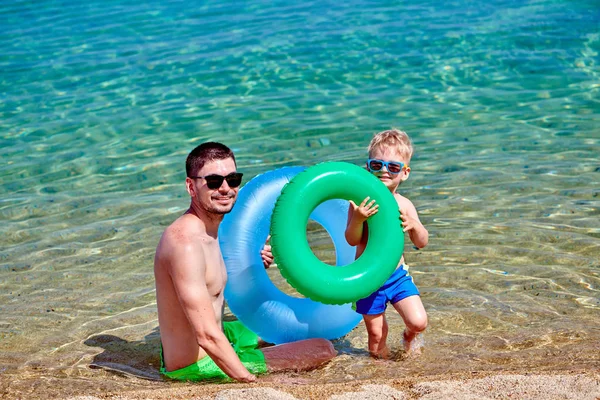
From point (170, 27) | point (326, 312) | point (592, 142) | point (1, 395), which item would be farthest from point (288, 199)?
point (170, 27)

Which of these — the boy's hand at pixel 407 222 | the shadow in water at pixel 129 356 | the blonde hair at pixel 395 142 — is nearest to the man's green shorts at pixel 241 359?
the shadow in water at pixel 129 356

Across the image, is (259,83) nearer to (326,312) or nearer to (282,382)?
(326,312)

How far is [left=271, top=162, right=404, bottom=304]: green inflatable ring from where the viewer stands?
3.92m

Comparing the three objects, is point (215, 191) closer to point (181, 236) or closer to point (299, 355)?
point (181, 236)

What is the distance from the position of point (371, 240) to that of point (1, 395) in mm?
1964

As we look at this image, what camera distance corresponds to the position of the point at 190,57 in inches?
458

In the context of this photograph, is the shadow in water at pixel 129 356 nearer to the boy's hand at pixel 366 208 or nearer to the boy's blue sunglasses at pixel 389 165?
the boy's hand at pixel 366 208

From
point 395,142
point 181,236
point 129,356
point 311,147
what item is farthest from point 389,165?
point 311,147

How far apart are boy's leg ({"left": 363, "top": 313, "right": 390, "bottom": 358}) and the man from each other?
535 millimetres

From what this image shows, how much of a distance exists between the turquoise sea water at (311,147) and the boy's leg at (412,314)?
0.17 metres

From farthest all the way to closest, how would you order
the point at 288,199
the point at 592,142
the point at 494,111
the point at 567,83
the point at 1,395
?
1. the point at 567,83
2. the point at 494,111
3. the point at 592,142
4. the point at 288,199
5. the point at 1,395

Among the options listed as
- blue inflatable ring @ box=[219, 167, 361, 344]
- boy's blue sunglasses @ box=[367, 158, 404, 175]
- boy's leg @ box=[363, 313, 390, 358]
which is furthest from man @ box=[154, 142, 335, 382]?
A: boy's blue sunglasses @ box=[367, 158, 404, 175]

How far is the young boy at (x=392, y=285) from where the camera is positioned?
436cm

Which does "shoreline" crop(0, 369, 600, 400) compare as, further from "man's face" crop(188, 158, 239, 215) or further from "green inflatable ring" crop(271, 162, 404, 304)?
"man's face" crop(188, 158, 239, 215)
